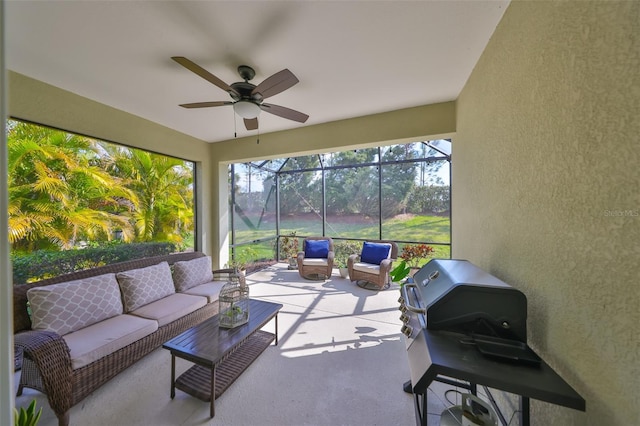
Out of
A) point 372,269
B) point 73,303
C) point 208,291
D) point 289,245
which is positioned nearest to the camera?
point 73,303

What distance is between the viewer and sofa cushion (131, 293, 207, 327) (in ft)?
7.44

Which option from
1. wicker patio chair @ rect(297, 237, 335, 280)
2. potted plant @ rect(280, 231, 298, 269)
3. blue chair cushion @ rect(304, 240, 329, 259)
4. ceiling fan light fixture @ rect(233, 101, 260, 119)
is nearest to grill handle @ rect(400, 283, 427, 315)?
ceiling fan light fixture @ rect(233, 101, 260, 119)

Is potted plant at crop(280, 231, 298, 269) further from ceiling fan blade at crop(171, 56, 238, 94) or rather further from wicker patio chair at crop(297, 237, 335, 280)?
ceiling fan blade at crop(171, 56, 238, 94)

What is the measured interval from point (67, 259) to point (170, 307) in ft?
4.96

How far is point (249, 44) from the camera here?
5.93ft

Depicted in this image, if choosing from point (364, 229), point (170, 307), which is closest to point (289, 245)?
point (364, 229)

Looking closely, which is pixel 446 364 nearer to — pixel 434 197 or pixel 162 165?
pixel 162 165

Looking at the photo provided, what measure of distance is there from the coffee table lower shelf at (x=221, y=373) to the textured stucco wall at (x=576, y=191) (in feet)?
6.66

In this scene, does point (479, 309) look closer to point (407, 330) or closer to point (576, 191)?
point (407, 330)

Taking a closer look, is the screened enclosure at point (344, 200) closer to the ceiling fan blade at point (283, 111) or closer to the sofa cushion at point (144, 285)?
the sofa cushion at point (144, 285)

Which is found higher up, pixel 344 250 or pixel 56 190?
pixel 56 190

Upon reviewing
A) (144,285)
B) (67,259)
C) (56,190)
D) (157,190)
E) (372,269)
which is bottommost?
(372,269)

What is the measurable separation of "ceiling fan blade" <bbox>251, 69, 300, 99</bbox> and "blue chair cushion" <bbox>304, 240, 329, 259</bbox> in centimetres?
349

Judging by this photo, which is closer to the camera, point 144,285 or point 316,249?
point 144,285
